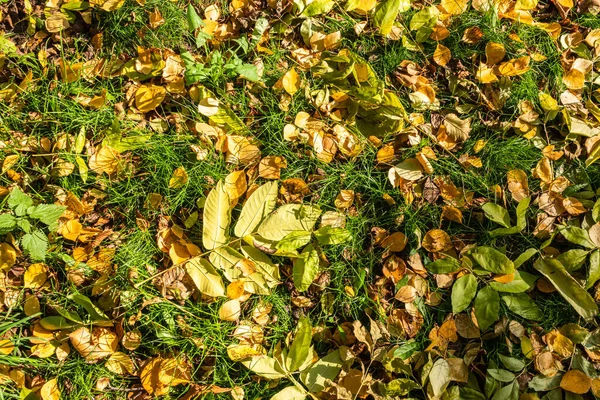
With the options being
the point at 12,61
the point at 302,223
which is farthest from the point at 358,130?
the point at 12,61

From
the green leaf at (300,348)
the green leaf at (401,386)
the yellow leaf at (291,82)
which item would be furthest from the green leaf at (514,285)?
the yellow leaf at (291,82)

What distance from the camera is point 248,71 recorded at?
83.0 inches

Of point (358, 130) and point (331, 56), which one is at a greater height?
point (331, 56)

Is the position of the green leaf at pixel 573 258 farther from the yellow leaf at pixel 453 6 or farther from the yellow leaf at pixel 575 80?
the yellow leaf at pixel 453 6

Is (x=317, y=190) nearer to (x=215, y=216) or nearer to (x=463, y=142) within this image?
(x=215, y=216)

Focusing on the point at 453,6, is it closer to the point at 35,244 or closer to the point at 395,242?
the point at 395,242

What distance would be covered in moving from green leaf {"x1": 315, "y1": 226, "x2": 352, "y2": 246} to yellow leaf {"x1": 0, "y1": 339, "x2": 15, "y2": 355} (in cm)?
118

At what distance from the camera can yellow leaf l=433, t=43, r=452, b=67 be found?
220 centimetres

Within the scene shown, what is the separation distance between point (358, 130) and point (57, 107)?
1245mm

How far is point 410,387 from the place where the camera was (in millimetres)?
1794

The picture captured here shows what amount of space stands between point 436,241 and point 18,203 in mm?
1580

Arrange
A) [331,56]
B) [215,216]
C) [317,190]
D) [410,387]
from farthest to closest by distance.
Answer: [331,56]
[317,190]
[215,216]
[410,387]

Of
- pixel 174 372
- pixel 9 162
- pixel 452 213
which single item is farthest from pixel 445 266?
pixel 9 162

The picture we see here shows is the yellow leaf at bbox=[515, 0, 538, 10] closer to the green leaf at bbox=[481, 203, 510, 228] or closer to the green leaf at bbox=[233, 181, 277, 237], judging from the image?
the green leaf at bbox=[481, 203, 510, 228]
